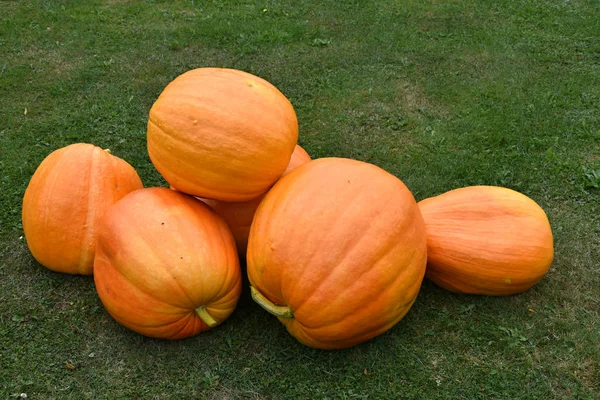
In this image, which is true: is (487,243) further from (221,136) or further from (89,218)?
(89,218)

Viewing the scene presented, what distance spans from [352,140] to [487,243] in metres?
→ 1.67

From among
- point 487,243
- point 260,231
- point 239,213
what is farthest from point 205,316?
point 487,243

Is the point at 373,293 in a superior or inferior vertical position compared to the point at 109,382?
superior

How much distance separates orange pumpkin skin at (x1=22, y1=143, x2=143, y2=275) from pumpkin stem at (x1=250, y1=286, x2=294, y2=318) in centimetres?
97

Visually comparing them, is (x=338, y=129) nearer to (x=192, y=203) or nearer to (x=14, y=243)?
(x=192, y=203)

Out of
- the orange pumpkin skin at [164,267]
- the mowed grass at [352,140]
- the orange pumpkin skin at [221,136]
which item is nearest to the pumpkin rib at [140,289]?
the orange pumpkin skin at [164,267]

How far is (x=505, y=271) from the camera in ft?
9.23

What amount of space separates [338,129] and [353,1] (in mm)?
2641

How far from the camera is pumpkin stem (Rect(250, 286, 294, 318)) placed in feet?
8.23

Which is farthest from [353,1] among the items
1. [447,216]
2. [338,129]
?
[447,216]

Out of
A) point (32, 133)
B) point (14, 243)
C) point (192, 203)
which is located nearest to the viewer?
point (192, 203)

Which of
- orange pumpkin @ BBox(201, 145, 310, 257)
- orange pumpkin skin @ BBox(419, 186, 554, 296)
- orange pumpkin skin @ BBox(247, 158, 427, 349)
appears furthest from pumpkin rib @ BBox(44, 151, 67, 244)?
orange pumpkin skin @ BBox(419, 186, 554, 296)

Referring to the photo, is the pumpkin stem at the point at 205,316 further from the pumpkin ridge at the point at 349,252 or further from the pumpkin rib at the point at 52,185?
the pumpkin rib at the point at 52,185

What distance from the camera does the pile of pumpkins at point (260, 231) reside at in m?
2.41
